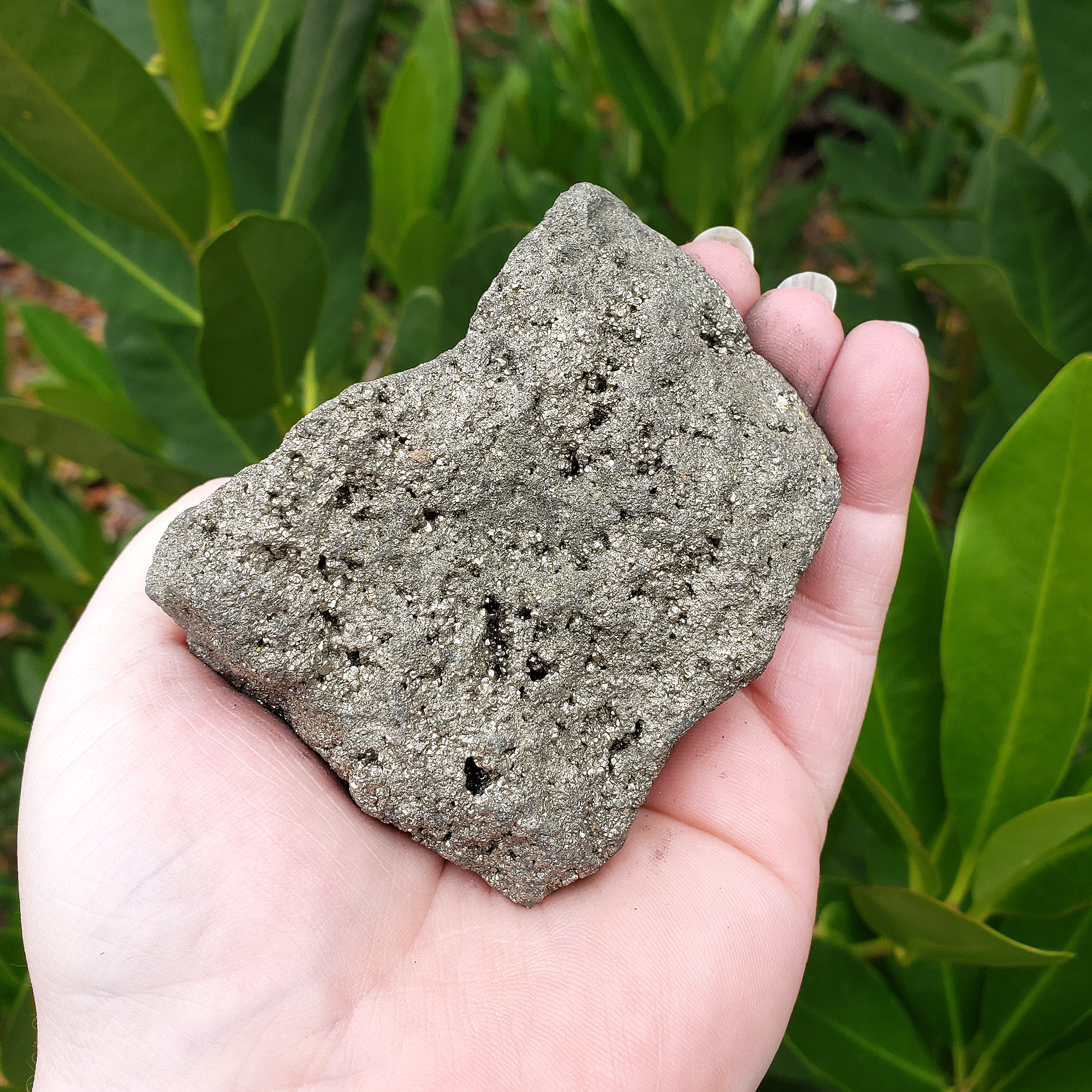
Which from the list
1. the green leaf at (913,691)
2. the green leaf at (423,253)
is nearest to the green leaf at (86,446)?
the green leaf at (423,253)

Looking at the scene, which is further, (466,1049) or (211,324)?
(211,324)

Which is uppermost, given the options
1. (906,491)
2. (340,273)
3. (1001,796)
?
(340,273)

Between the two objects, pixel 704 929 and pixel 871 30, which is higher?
pixel 871 30

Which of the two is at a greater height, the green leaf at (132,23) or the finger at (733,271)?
the green leaf at (132,23)

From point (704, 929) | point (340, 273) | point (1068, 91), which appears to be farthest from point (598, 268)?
point (1068, 91)

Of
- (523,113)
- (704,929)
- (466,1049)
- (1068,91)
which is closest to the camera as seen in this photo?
(466,1049)

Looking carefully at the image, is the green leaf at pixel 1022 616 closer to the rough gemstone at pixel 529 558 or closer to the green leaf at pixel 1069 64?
the rough gemstone at pixel 529 558

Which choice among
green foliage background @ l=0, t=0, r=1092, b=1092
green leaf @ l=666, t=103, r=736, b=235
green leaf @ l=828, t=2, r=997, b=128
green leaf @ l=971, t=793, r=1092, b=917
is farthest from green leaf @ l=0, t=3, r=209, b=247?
green leaf @ l=828, t=2, r=997, b=128

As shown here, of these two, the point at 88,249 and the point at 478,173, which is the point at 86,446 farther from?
the point at 478,173

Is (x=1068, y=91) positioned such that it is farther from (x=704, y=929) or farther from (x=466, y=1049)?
(x=466, y=1049)
